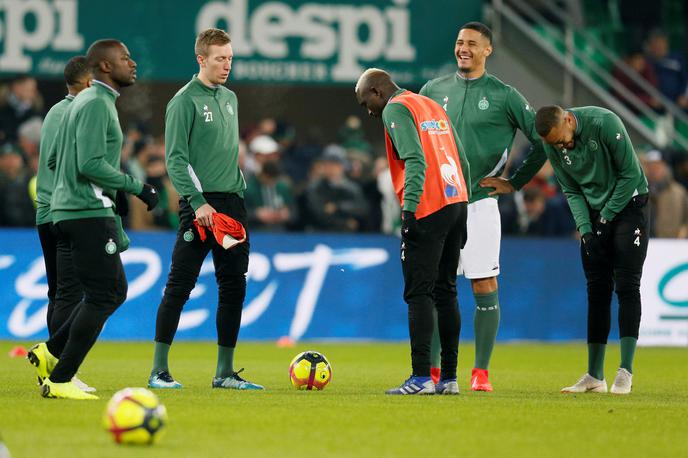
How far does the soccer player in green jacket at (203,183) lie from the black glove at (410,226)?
127 centimetres

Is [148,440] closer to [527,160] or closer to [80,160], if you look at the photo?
[80,160]

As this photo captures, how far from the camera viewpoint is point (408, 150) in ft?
28.8

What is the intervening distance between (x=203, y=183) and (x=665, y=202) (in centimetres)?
964

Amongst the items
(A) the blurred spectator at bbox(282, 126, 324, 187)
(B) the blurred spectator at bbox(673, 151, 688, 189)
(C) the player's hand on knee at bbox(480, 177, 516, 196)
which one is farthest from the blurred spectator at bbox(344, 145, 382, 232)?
(C) the player's hand on knee at bbox(480, 177, 516, 196)

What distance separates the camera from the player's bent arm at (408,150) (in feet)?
28.7

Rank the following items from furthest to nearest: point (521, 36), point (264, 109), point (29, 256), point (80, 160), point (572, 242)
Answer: point (264, 109) → point (521, 36) → point (572, 242) → point (29, 256) → point (80, 160)

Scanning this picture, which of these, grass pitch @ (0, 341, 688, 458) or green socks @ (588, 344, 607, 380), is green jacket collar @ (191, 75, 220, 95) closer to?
grass pitch @ (0, 341, 688, 458)

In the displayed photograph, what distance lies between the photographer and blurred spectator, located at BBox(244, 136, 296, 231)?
57.0ft

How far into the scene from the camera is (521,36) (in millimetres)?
20156

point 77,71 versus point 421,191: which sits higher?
point 77,71

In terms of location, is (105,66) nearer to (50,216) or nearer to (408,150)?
(50,216)

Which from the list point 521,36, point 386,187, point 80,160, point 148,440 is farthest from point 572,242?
point 148,440

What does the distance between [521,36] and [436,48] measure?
6.55 feet

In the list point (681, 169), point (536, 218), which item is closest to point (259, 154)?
point (536, 218)
